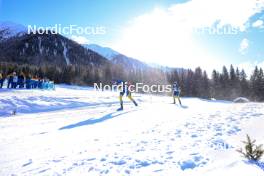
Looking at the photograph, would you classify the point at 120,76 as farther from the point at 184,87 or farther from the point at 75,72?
the point at 184,87

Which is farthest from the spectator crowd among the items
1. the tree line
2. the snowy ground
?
the tree line

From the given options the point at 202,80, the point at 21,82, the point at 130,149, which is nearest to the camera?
the point at 130,149

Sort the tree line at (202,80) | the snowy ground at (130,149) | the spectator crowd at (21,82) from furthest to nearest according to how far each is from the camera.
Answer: the tree line at (202,80), the spectator crowd at (21,82), the snowy ground at (130,149)

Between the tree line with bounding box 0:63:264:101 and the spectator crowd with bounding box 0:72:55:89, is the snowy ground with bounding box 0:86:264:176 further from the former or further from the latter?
the tree line with bounding box 0:63:264:101

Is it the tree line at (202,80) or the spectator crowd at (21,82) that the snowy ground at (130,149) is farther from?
the tree line at (202,80)

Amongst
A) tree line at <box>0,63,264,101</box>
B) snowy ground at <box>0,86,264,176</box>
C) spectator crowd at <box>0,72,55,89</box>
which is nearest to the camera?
snowy ground at <box>0,86,264,176</box>

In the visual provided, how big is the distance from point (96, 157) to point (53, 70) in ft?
298

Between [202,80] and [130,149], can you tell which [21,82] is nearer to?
[130,149]

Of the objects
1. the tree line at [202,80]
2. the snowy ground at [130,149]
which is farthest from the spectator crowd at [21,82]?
the tree line at [202,80]

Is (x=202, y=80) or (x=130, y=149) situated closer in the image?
(x=130, y=149)

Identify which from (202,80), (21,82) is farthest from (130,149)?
(202,80)

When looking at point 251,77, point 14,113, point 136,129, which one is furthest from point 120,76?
point 136,129

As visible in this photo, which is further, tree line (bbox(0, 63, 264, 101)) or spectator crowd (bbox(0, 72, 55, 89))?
tree line (bbox(0, 63, 264, 101))

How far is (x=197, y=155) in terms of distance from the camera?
6.44m
